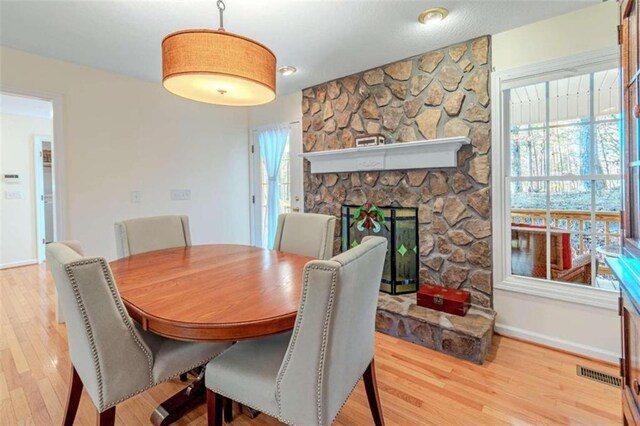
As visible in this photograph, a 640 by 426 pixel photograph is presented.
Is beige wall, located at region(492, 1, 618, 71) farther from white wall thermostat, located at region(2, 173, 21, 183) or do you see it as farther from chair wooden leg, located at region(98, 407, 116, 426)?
white wall thermostat, located at region(2, 173, 21, 183)

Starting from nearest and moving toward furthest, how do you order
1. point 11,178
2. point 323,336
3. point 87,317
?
point 323,336
point 87,317
point 11,178

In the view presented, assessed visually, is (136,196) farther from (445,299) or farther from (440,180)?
(445,299)

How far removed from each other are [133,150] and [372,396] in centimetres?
308

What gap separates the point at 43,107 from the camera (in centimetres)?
427

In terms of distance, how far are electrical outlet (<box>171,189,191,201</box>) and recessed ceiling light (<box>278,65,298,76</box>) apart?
1.67 meters

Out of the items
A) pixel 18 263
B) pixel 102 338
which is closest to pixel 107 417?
pixel 102 338

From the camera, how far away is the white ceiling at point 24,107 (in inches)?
155

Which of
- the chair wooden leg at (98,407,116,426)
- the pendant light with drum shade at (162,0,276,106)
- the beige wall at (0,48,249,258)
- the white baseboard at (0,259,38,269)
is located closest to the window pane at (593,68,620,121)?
the pendant light with drum shade at (162,0,276,106)

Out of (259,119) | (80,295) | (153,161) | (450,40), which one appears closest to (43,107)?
(153,161)

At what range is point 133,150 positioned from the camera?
10.3 feet

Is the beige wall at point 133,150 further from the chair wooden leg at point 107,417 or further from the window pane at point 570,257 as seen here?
the window pane at point 570,257

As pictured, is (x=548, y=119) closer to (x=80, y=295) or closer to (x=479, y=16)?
(x=479, y=16)

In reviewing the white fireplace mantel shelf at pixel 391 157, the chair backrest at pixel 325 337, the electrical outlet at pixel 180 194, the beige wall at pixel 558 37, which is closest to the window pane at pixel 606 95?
the beige wall at pixel 558 37

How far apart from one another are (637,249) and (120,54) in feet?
11.2
